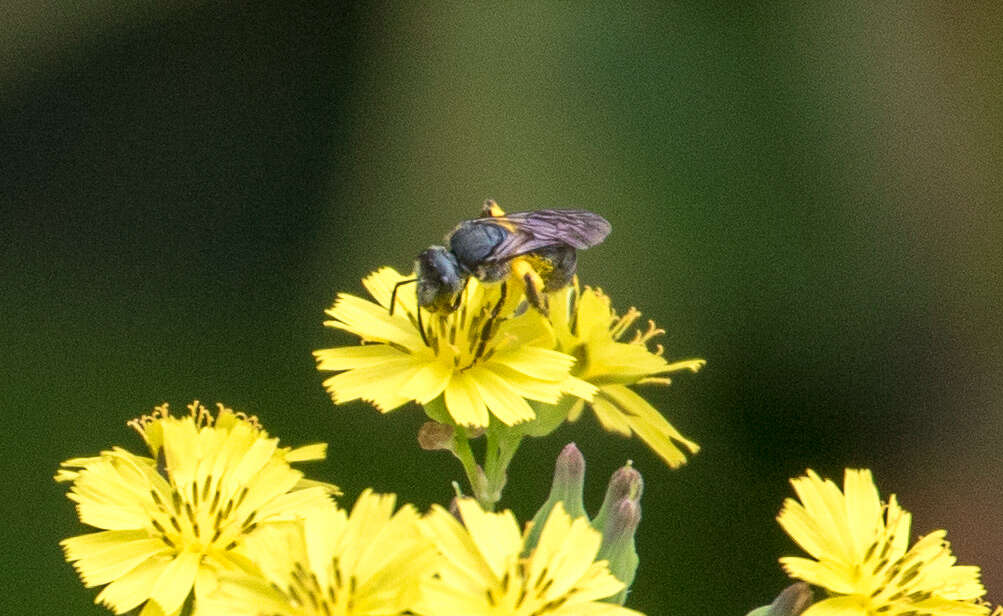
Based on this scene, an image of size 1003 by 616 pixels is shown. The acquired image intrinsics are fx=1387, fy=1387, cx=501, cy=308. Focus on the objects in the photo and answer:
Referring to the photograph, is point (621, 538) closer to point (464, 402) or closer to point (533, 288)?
point (464, 402)

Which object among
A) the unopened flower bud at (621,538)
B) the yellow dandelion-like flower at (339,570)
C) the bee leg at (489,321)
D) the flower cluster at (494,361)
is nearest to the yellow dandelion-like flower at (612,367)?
the flower cluster at (494,361)

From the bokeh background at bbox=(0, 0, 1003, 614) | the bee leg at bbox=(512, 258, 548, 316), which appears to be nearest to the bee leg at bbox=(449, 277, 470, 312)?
the bee leg at bbox=(512, 258, 548, 316)

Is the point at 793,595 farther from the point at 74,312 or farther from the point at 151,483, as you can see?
the point at 74,312

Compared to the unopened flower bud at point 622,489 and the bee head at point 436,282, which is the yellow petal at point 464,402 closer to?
the bee head at point 436,282

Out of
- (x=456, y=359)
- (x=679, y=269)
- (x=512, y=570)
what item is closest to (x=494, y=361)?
(x=456, y=359)

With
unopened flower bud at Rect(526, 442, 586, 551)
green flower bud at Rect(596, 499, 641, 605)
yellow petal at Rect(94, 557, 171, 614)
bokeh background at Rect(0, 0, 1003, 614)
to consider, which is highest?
bokeh background at Rect(0, 0, 1003, 614)

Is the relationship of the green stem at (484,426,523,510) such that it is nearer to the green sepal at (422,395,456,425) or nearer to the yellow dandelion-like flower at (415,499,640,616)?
the green sepal at (422,395,456,425)
